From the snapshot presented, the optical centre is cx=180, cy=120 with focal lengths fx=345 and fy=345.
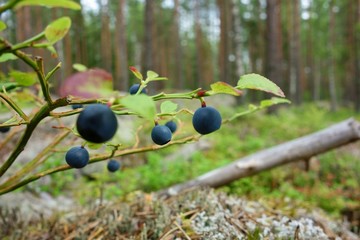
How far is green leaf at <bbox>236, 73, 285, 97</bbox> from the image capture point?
68cm

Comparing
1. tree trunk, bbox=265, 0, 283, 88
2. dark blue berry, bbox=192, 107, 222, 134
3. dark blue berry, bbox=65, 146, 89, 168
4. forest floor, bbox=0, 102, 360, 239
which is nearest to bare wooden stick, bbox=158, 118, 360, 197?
forest floor, bbox=0, 102, 360, 239

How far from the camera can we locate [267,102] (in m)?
1.21

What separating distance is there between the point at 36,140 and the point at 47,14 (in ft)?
69.4

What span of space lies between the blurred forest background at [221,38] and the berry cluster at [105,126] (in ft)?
29.9

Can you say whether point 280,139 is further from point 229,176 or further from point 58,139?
point 58,139

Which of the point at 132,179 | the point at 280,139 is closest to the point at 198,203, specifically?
the point at 132,179

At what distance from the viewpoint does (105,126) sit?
0.57 m

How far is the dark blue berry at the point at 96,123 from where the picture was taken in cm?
56

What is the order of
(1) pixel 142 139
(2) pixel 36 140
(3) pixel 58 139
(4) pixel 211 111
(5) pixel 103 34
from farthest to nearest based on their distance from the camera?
(5) pixel 103 34 < (1) pixel 142 139 < (2) pixel 36 140 < (3) pixel 58 139 < (4) pixel 211 111

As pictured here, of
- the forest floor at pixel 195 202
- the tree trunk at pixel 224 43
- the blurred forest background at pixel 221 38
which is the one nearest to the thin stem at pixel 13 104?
the forest floor at pixel 195 202

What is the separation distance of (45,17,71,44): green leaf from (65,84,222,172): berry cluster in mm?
165

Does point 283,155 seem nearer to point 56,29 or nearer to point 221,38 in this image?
A: point 56,29

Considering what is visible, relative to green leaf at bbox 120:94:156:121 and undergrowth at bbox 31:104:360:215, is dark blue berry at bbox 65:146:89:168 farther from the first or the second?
undergrowth at bbox 31:104:360:215

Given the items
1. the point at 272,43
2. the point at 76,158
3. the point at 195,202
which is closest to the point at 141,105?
the point at 76,158
